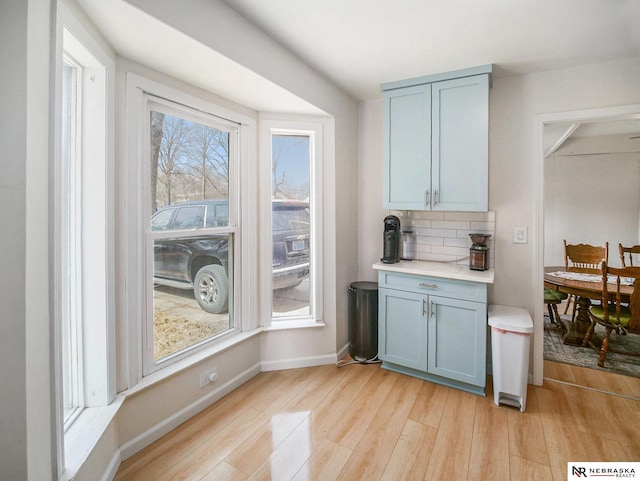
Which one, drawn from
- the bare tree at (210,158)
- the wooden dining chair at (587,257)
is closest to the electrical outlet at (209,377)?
the bare tree at (210,158)

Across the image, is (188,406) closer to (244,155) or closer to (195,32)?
(244,155)

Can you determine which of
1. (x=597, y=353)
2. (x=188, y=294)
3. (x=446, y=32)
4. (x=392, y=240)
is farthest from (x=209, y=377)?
(x=597, y=353)

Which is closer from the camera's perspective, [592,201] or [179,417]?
[179,417]

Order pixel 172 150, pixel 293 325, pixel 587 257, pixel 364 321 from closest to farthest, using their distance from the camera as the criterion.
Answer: pixel 172 150 < pixel 293 325 < pixel 364 321 < pixel 587 257

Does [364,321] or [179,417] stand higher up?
[364,321]

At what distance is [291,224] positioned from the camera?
111 inches

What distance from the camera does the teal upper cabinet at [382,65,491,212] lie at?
241 centimetres

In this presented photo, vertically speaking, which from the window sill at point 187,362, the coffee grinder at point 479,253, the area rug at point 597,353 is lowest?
the area rug at point 597,353

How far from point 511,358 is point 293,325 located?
170 centimetres

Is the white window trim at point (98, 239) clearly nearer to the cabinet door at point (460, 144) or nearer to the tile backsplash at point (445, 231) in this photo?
the cabinet door at point (460, 144)

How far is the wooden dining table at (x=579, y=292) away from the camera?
302cm

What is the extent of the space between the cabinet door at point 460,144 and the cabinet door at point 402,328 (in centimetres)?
83

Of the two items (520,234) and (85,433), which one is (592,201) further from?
(85,433)

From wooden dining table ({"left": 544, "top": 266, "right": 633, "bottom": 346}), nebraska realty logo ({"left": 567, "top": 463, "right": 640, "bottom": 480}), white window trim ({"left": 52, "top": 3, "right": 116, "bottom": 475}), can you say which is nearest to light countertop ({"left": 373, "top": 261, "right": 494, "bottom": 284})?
nebraska realty logo ({"left": 567, "top": 463, "right": 640, "bottom": 480})
